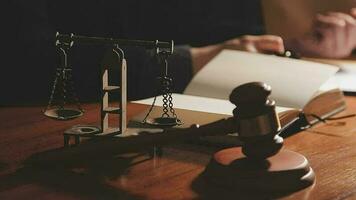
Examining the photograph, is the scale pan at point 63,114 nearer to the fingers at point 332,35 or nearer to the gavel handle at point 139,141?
the gavel handle at point 139,141

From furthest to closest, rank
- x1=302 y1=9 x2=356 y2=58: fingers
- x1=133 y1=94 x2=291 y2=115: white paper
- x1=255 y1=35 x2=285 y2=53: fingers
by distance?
1. x1=302 y1=9 x2=356 y2=58: fingers
2. x1=255 y1=35 x2=285 y2=53: fingers
3. x1=133 y1=94 x2=291 y2=115: white paper

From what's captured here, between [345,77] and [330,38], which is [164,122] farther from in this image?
[330,38]

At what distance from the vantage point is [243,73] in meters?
Result: 1.34

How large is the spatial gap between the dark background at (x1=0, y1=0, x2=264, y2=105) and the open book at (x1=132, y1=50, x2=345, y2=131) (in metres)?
0.40

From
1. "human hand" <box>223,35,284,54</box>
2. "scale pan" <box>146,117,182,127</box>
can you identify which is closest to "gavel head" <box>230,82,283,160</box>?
"scale pan" <box>146,117,182,127</box>

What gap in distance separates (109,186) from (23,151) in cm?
22

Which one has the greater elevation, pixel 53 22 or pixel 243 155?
pixel 53 22

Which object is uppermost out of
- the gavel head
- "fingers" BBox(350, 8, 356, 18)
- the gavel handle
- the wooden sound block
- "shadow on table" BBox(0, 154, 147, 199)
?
"fingers" BBox(350, 8, 356, 18)

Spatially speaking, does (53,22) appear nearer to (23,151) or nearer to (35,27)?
(35,27)

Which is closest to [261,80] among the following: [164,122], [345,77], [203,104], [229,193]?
[203,104]

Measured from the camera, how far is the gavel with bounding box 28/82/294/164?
0.72 meters

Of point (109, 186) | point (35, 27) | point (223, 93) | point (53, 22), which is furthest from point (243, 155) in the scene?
point (53, 22)

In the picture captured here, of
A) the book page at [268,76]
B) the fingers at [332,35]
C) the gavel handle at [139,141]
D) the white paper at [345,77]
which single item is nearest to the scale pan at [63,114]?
the gavel handle at [139,141]

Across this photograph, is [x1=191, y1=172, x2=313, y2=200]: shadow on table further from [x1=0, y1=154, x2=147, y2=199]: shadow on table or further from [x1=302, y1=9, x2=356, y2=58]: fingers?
[x1=302, y1=9, x2=356, y2=58]: fingers
